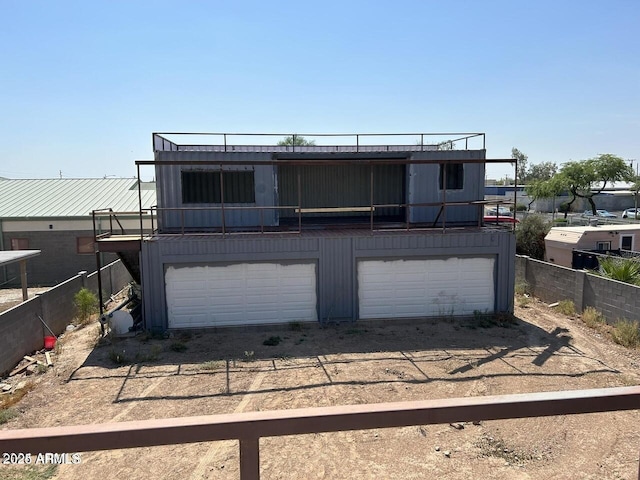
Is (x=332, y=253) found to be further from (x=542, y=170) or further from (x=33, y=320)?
(x=542, y=170)

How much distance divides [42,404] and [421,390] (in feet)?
25.3

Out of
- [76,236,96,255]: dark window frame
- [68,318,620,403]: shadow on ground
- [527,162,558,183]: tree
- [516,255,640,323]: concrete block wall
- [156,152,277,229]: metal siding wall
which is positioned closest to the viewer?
[68,318,620,403]: shadow on ground

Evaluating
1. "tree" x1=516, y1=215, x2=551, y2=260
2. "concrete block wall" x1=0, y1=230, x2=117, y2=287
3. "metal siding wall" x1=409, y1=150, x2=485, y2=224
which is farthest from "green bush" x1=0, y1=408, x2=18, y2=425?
"tree" x1=516, y1=215, x2=551, y2=260

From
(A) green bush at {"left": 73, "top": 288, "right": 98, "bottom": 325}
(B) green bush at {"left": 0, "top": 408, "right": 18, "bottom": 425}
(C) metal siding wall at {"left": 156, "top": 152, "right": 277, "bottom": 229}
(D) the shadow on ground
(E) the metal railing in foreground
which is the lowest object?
(D) the shadow on ground

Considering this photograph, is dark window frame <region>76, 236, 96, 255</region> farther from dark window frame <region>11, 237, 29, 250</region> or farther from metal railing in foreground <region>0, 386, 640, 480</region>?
metal railing in foreground <region>0, 386, 640, 480</region>

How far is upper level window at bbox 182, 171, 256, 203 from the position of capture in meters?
15.8

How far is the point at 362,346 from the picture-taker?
12117mm

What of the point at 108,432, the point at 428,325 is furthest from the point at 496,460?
the point at 428,325

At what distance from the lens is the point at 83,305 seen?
14.6m

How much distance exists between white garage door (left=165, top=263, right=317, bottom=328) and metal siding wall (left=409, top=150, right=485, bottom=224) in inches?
217

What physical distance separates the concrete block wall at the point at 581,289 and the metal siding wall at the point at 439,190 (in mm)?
3340

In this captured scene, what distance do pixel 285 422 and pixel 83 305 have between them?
15.3 metres

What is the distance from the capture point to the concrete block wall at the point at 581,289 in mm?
12945

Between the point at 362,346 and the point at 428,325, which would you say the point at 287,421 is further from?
the point at 428,325
